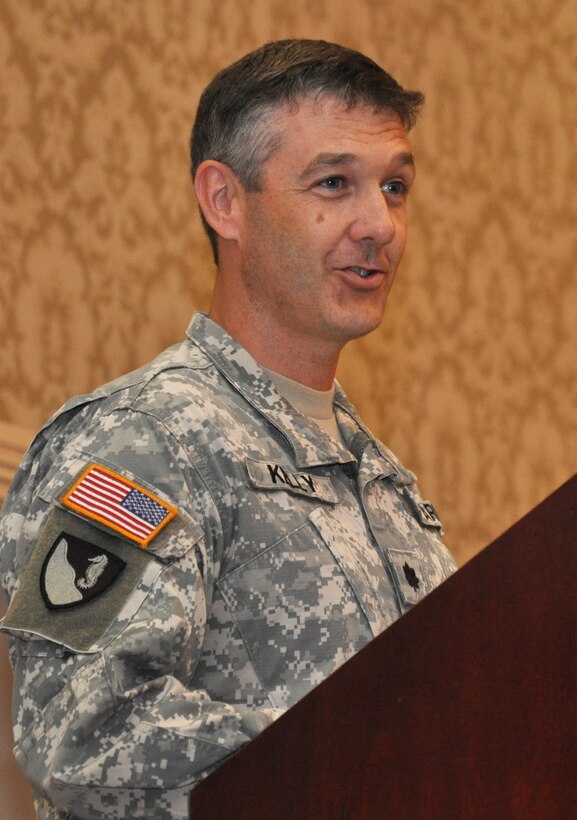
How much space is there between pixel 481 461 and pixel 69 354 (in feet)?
2.66

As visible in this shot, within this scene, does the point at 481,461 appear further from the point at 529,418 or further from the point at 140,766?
the point at 140,766

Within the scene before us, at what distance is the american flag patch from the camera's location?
1.04 m

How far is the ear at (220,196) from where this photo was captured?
1.43 m

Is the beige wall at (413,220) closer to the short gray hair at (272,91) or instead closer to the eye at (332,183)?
the short gray hair at (272,91)

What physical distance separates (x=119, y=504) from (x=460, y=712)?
0.38m

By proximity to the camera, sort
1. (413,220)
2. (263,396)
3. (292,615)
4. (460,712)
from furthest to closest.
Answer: (413,220) → (263,396) → (292,615) → (460,712)

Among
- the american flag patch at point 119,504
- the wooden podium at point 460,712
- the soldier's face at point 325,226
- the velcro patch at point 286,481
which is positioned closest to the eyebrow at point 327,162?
the soldier's face at point 325,226

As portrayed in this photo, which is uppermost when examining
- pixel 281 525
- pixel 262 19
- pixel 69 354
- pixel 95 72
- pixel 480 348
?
pixel 262 19

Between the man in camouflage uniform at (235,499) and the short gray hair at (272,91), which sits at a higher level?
the short gray hair at (272,91)

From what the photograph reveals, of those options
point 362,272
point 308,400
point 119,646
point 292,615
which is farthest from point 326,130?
point 119,646

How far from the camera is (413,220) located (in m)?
2.32

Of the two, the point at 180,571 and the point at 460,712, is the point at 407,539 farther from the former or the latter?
the point at 460,712

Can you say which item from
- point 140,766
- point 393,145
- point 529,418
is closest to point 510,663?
point 140,766

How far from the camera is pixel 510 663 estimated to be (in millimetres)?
745
